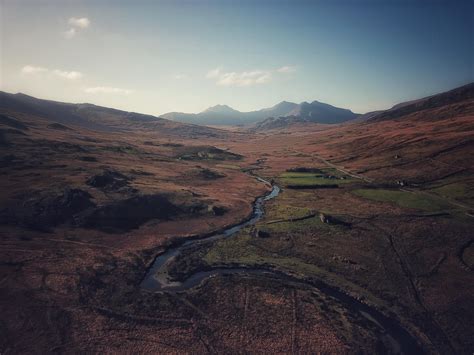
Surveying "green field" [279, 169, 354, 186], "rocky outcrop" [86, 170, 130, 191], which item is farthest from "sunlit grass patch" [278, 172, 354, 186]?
"rocky outcrop" [86, 170, 130, 191]

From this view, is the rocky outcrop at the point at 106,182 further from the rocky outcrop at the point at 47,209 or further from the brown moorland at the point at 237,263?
the rocky outcrop at the point at 47,209

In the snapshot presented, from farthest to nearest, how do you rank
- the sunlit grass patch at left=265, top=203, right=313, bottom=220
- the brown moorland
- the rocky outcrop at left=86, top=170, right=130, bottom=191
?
1. the rocky outcrop at left=86, top=170, right=130, bottom=191
2. the sunlit grass patch at left=265, top=203, right=313, bottom=220
3. the brown moorland

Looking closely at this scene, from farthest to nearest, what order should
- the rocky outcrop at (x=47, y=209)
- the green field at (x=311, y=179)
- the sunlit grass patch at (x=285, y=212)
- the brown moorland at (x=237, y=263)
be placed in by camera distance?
the green field at (x=311, y=179) < the sunlit grass patch at (x=285, y=212) < the rocky outcrop at (x=47, y=209) < the brown moorland at (x=237, y=263)

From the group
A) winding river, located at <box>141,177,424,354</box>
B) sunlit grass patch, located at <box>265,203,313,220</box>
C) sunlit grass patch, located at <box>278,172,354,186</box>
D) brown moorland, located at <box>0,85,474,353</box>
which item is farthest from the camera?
sunlit grass patch, located at <box>278,172,354,186</box>

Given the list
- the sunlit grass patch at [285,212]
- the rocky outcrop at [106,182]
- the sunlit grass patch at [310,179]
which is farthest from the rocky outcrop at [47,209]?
the sunlit grass patch at [310,179]

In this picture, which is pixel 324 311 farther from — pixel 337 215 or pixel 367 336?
pixel 337 215

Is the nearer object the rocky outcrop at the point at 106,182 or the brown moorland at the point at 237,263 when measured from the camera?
the brown moorland at the point at 237,263

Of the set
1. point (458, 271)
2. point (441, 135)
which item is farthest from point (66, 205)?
point (441, 135)

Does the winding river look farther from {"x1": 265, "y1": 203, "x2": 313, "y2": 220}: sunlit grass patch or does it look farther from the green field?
the green field

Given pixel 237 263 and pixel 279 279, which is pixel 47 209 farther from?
pixel 279 279
